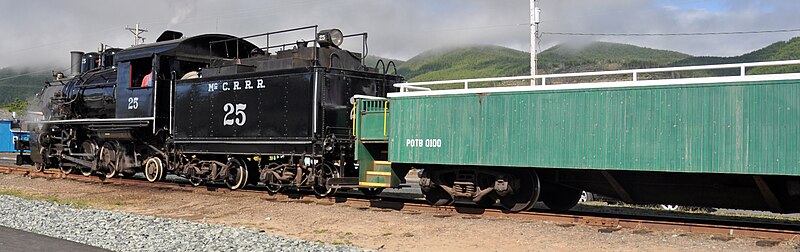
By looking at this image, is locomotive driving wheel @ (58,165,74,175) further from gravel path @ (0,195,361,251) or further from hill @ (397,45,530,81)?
hill @ (397,45,530,81)

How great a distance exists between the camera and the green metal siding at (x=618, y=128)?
363 inches

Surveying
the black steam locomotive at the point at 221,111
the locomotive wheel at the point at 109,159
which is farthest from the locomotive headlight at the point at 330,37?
the locomotive wheel at the point at 109,159

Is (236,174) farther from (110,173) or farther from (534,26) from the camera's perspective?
(534,26)

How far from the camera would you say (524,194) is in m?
12.1

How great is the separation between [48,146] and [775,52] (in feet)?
372

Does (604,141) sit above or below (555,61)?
below

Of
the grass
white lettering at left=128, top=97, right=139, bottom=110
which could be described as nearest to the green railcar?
the grass

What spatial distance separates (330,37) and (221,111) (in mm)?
3060

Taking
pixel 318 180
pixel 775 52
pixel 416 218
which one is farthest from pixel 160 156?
pixel 775 52

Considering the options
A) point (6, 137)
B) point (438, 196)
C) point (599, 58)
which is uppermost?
point (599, 58)

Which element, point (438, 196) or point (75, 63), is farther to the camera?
point (75, 63)

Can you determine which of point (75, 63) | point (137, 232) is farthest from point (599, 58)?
point (137, 232)

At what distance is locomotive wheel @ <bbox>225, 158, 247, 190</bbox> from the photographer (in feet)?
52.6

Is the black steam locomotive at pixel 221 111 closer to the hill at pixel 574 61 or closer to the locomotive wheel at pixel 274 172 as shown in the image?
the locomotive wheel at pixel 274 172
